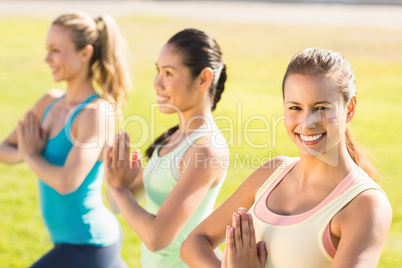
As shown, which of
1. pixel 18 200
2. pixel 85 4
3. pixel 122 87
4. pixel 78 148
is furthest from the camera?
pixel 85 4

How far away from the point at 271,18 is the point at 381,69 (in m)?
5.88

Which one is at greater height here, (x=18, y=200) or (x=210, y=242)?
(x=210, y=242)

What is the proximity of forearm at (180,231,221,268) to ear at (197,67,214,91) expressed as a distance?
0.87 m

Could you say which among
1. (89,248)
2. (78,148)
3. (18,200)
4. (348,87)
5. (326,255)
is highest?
(348,87)

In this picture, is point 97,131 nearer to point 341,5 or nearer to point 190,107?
point 190,107

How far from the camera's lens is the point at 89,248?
133 inches

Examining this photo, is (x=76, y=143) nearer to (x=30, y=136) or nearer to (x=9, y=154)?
(x=30, y=136)

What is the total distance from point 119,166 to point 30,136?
90cm

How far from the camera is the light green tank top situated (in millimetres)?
2834

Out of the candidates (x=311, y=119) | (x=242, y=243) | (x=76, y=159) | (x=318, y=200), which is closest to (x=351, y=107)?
(x=311, y=119)

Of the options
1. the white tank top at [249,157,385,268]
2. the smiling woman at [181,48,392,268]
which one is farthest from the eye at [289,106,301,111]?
the white tank top at [249,157,385,268]

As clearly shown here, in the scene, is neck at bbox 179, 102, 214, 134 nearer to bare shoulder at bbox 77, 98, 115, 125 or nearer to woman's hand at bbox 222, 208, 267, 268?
bare shoulder at bbox 77, 98, 115, 125

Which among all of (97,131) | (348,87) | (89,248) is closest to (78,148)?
(97,131)

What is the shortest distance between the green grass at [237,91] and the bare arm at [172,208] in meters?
0.76
